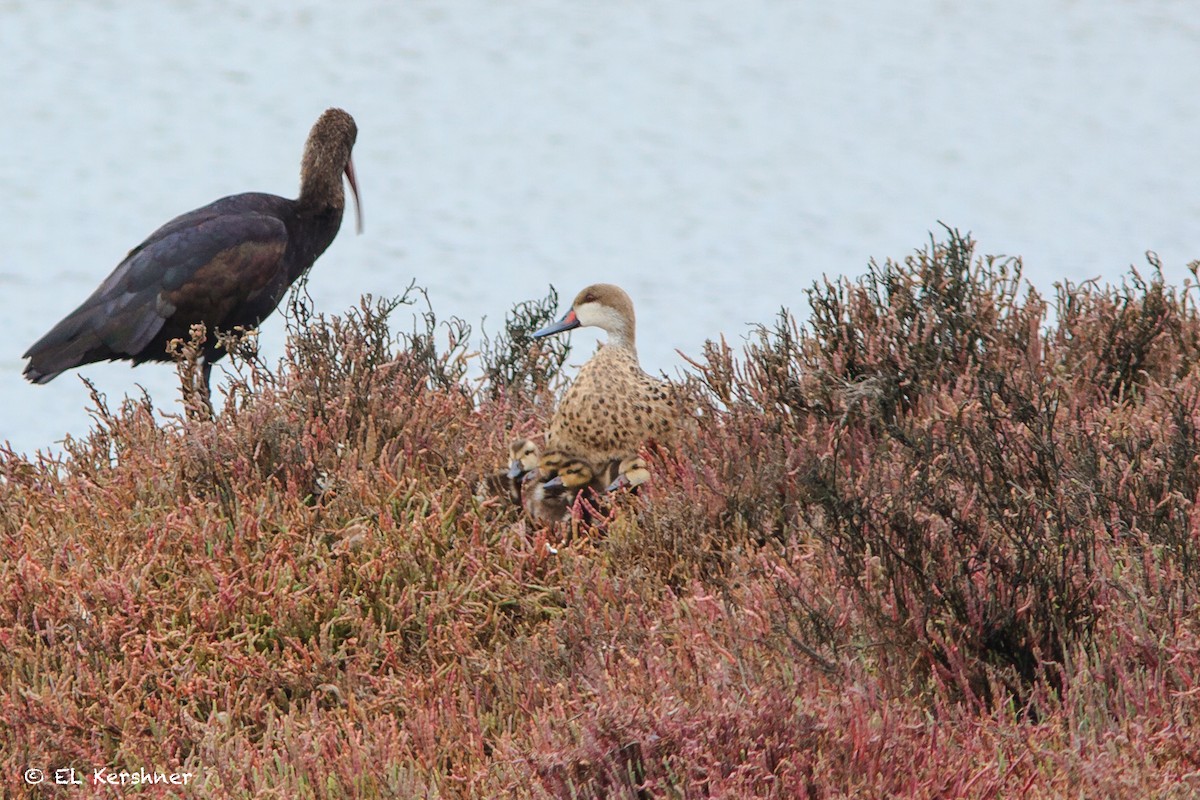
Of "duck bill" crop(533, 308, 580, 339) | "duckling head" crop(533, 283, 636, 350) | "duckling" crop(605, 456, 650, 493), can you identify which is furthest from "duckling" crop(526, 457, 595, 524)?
"duck bill" crop(533, 308, 580, 339)

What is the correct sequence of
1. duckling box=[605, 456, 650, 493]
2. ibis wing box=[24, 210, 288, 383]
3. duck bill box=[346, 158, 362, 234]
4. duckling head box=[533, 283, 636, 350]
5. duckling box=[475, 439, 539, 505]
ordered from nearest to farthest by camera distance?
1. duckling box=[605, 456, 650, 493]
2. duckling box=[475, 439, 539, 505]
3. duckling head box=[533, 283, 636, 350]
4. ibis wing box=[24, 210, 288, 383]
5. duck bill box=[346, 158, 362, 234]

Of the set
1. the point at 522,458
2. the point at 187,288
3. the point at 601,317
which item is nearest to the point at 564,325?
the point at 601,317

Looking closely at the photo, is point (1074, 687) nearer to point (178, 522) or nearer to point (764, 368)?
point (764, 368)

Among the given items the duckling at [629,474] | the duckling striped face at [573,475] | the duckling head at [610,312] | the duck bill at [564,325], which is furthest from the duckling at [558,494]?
the duck bill at [564,325]

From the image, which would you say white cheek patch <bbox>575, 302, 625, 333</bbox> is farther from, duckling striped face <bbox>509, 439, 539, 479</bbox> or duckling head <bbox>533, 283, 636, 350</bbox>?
duckling striped face <bbox>509, 439, 539, 479</bbox>

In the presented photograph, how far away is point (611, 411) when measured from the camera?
561cm

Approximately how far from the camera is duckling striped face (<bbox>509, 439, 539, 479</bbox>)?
5.68m

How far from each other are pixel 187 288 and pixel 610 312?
2.57 metres

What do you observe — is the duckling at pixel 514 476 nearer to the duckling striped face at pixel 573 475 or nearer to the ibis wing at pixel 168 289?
the duckling striped face at pixel 573 475

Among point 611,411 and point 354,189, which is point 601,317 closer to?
point 611,411

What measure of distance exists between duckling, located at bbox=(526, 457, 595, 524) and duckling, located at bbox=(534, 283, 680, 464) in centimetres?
8

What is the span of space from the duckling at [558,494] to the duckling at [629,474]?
110 mm

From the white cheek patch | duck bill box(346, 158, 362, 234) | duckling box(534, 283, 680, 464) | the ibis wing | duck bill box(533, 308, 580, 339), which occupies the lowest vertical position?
duckling box(534, 283, 680, 464)

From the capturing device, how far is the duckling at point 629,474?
18.3 ft
